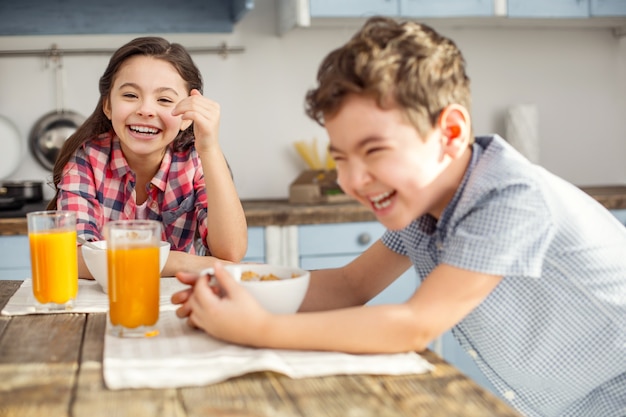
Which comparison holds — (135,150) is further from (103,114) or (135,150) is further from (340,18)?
(340,18)

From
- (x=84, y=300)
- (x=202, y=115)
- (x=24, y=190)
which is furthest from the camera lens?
(x=24, y=190)

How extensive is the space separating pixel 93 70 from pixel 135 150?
59.2 inches

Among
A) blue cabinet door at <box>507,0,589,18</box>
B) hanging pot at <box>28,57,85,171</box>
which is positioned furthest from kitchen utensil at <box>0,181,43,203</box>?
blue cabinet door at <box>507,0,589,18</box>

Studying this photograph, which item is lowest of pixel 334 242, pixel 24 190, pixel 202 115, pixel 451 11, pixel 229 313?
pixel 334 242

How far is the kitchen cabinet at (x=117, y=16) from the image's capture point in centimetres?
315

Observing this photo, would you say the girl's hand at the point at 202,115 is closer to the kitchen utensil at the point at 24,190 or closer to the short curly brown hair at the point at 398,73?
the short curly brown hair at the point at 398,73

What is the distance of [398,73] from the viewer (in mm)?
1062

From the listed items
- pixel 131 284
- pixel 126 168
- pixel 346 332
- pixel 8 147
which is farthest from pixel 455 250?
pixel 8 147

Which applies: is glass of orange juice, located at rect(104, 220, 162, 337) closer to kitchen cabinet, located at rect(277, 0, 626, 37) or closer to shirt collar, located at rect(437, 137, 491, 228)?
shirt collar, located at rect(437, 137, 491, 228)

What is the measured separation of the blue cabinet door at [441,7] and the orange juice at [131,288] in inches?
87.5

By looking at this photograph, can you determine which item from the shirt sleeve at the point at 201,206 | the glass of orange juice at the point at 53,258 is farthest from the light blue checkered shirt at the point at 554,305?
the shirt sleeve at the point at 201,206

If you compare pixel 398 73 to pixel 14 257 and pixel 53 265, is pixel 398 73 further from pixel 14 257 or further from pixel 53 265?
pixel 14 257

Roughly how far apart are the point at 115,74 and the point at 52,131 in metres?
1.39

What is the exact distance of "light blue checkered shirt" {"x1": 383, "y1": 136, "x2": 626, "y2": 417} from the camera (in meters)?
1.14
